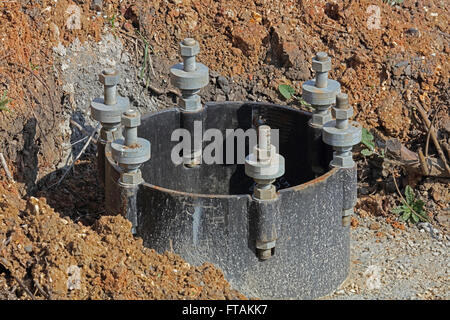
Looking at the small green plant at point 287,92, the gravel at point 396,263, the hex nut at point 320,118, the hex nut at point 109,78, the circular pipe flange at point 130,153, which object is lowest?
the gravel at point 396,263

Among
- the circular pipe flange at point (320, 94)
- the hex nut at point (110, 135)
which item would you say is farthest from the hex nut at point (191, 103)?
the circular pipe flange at point (320, 94)

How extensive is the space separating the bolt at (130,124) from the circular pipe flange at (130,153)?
0.04m

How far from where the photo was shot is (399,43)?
31.0 feet

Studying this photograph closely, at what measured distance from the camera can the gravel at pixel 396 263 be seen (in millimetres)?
7871

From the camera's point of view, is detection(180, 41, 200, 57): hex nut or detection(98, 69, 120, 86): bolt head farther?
detection(180, 41, 200, 57): hex nut

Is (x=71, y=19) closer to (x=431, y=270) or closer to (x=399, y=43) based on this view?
(x=399, y=43)

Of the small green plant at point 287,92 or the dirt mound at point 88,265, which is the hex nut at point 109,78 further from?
the small green plant at point 287,92

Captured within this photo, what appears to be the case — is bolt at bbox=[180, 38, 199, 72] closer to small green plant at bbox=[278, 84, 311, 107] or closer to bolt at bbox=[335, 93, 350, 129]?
bolt at bbox=[335, 93, 350, 129]

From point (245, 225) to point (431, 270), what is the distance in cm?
179

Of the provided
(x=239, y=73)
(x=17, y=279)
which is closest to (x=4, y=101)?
(x=17, y=279)

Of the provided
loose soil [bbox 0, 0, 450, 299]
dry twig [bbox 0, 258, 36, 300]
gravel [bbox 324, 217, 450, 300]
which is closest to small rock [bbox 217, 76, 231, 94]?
loose soil [bbox 0, 0, 450, 299]

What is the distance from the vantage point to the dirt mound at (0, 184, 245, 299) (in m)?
6.80

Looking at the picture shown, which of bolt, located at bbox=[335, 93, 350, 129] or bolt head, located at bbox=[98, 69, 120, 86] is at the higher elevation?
bolt head, located at bbox=[98, 69, 120, 86]

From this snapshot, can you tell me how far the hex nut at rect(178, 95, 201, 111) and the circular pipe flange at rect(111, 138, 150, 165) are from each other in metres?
1.15
